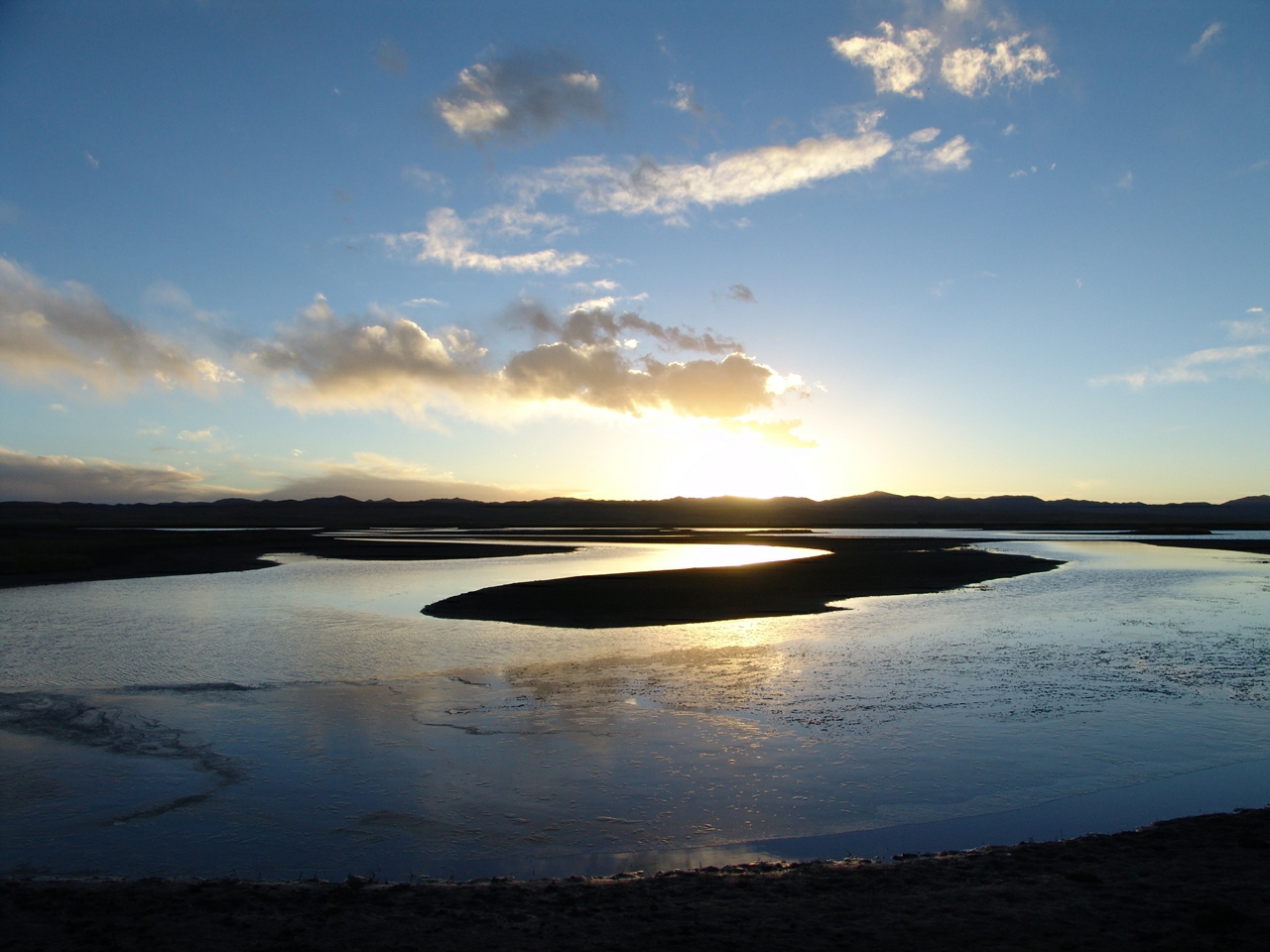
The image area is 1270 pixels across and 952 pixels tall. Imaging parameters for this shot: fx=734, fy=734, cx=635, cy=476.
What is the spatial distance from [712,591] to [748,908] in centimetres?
2407

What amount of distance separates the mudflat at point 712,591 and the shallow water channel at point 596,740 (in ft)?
8.18

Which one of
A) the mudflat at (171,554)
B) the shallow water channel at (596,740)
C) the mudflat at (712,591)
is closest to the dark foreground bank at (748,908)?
the shallow water channel at (596,740)

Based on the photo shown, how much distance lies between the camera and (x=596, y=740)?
1162 cm

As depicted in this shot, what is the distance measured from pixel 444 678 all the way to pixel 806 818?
9426 mm

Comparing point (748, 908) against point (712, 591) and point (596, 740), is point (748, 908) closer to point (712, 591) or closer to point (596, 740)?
point (596, 740)

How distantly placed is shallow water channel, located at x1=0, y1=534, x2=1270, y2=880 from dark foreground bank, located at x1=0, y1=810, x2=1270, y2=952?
0.73 metres

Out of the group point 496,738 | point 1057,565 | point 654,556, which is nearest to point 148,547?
point 654,556

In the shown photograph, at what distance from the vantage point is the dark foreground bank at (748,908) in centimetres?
579

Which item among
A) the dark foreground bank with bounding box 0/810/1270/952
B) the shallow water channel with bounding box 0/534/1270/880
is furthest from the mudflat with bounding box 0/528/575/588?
the dark foreground bank with bounding box 0/810/1270/952

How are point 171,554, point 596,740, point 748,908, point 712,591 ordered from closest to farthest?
point 748,908
point 596,740
point 712,591
point 171,554

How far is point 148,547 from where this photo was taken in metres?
54.3

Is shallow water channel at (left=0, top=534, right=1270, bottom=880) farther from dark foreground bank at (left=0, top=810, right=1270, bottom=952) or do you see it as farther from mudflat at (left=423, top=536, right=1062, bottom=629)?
mudflat at (left=423, top=536, right=1062, bottom=629)

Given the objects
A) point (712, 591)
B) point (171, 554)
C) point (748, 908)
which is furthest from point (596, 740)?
point (171, 554)

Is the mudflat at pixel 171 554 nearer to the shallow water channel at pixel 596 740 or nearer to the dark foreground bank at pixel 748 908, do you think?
the shallow water channel at pixel 596 740
